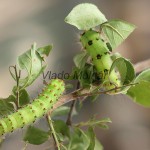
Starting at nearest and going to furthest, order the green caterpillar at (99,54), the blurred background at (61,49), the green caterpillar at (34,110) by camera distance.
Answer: the green caterpillar at (34,110) → the green caterpillar at (99,54) → the blurred background at (61,49)

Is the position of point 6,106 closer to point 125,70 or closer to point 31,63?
point 31,63

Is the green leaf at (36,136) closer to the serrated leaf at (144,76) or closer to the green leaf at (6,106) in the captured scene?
the green leaf at (6,106)

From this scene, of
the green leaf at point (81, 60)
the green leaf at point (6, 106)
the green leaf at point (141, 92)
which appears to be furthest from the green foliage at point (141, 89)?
the green leaf at point (6, 106)

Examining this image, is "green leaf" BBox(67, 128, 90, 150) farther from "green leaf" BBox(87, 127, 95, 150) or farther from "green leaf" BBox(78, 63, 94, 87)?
"green leaf" BBox(78, 63, 94, 87)

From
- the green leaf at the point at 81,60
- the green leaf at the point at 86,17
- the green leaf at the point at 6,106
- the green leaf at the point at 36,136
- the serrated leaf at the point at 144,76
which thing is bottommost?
the green leaf at the point at 36,136

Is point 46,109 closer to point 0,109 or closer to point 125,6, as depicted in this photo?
point 0,109

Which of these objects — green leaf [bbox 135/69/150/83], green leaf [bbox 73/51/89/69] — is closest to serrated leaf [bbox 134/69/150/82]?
green leaf [bbox 135/69/150/83]
